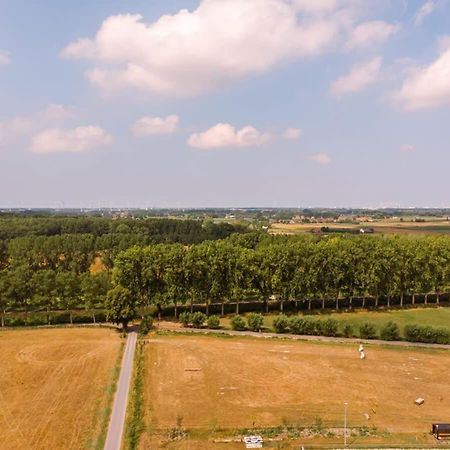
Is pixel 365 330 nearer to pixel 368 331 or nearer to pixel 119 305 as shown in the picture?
pixel 368 331

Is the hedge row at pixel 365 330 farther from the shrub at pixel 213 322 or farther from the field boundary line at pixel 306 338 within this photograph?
the shrub at pixel 213 322

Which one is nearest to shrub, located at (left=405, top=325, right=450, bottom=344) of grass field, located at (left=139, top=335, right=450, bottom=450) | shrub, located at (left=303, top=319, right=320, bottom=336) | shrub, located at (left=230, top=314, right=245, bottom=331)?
grass field, located at (left=139, top=335, right=450, bottom=450)

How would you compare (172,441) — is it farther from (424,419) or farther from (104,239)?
(104,239)

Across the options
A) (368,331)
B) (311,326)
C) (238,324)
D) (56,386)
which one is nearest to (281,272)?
(311,326)

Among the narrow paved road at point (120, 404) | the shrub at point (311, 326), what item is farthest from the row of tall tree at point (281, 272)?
the narrow paved road at point (120, 404)

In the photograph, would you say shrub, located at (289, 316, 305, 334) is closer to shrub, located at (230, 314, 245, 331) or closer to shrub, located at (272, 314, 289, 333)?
shrub, located at (272, 314, 289, 333)

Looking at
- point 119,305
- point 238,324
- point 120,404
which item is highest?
point 119,305
